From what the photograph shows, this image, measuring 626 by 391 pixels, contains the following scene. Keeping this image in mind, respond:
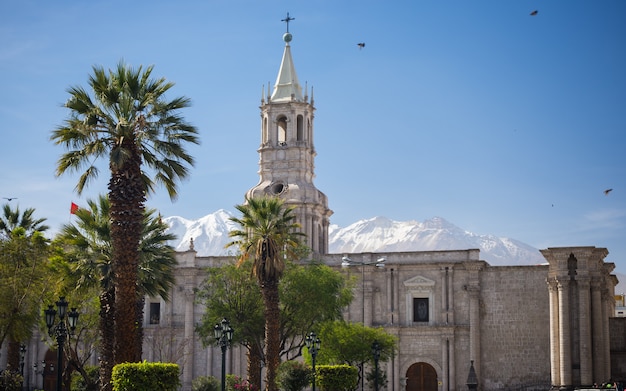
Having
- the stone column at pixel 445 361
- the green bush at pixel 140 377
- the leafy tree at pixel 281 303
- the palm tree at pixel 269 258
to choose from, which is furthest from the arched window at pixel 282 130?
the green bush at pixel 140 377

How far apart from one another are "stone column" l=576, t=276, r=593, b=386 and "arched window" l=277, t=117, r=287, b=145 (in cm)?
2108

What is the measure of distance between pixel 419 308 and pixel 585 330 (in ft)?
38.1

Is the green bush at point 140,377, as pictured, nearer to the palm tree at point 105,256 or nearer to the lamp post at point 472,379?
the palm tree at point 105,256

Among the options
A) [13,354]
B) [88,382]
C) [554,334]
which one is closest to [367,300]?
[554,334]

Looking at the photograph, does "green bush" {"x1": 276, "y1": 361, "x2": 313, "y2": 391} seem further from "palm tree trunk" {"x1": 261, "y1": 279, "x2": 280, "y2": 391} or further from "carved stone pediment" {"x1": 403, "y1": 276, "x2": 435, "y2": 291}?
"carved stone pediment" {"x1": 403, "y1": 276, "x2": 435, "y2": 291}

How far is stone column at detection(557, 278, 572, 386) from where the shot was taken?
47906 millimetres

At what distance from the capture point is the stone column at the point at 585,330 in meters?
47.6

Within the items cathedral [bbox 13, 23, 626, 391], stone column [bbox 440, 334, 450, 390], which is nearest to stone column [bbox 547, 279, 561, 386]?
cathedral [bbox 13, 23, 626, 391]

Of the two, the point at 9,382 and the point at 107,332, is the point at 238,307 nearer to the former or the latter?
the point at 107,332

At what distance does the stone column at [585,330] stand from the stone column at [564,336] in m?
0.57

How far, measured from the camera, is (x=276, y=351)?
40375mm

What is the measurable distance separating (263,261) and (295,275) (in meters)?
7.74

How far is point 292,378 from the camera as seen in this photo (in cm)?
4094

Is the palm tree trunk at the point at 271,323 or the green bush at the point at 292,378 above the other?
the palm tree trunk at the point at 271,323
